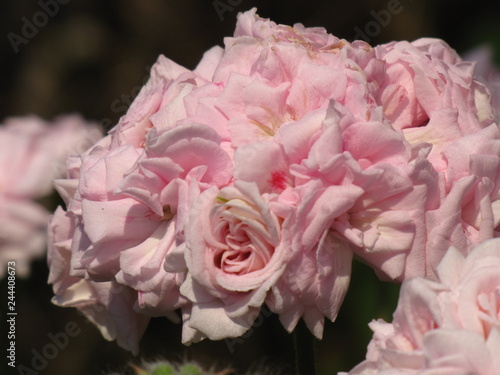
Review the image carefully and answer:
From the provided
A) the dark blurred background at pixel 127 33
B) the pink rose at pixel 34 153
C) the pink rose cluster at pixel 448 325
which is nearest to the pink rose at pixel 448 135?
the pink rose cluster at pixel 448 325

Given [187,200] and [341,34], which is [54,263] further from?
[341,34]

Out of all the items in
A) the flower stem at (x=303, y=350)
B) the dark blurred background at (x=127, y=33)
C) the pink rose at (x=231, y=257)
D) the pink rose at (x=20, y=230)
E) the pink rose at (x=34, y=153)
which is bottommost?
the dark blurred background at (x=127, y=33)

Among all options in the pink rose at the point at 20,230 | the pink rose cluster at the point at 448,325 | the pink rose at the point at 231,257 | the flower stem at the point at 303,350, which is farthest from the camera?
the pink rose at the point at 20,230

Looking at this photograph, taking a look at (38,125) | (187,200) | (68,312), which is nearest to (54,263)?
(187,200)

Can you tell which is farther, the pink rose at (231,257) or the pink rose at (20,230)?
the pink rose at (20,230)

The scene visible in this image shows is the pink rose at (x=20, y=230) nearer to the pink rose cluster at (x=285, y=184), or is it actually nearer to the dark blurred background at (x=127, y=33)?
the pink rose cluster at (x=285, y=184)

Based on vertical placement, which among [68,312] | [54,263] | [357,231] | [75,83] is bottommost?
[68,312]
